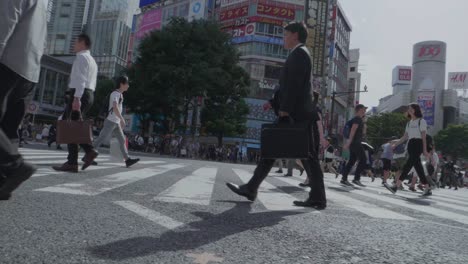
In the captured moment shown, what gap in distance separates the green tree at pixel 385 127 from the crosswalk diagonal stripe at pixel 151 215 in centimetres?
5587

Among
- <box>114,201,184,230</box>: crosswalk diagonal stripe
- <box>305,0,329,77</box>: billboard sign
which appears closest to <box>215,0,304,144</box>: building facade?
<box>305,0,329,77</box>: billboard sign

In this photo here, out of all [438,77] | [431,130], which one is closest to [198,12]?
[431,130]

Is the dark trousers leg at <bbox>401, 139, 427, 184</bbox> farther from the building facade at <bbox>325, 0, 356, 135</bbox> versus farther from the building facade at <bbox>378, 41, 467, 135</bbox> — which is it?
the building facade at <bbox>378, 41, 467, 135</bbox>

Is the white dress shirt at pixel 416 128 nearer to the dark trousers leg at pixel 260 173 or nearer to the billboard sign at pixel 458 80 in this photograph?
the dark trousers leg at pixel 260 173

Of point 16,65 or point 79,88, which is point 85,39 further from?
point 16,65

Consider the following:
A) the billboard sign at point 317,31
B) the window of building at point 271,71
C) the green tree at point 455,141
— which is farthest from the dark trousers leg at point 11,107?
the green tree at point 455,141

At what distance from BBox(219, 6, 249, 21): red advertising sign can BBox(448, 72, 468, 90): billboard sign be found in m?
82.4

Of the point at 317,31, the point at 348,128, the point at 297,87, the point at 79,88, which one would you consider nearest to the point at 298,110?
the point at 297,87

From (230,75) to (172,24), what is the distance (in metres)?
6.04

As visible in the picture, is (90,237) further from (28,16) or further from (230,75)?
(230,75)

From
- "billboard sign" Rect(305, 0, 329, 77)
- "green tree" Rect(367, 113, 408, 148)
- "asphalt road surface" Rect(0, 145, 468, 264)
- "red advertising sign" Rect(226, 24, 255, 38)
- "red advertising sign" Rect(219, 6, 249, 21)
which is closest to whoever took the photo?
"asphalt road surface" Rect(0, 145, 468, 264)

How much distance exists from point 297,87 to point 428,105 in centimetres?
9374

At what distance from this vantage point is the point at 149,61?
27.6 meters

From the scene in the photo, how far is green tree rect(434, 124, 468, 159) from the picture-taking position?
65062mm
